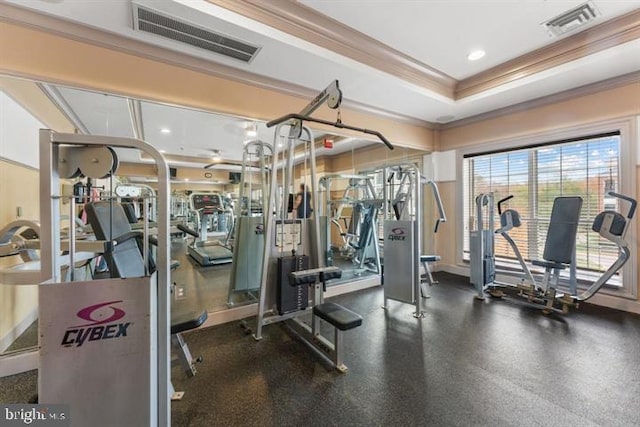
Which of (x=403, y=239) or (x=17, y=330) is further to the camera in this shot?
(x=403, y=239)

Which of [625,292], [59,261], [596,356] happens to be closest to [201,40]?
[59,261]

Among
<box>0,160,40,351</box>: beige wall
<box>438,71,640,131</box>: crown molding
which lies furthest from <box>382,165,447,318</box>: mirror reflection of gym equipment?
<box>0,160,40,351</box>: beige wall

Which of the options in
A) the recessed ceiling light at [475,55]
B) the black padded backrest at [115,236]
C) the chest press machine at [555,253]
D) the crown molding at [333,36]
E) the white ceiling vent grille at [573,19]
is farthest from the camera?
the recessed ceiling light at [475,55]

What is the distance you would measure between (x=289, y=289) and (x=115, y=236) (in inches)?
58.3

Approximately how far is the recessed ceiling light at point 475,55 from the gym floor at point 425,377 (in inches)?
124

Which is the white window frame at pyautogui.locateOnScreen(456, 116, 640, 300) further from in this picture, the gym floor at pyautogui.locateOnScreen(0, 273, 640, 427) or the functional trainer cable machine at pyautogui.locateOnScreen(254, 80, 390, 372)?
the functional trainer cable machine at pyautogui.locateOnScreen(254, 80, 390, 372)

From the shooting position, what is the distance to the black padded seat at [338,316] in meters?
2.01

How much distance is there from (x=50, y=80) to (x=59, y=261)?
6.41 feet

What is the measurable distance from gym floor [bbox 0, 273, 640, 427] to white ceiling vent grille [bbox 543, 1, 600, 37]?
3127 millimetres

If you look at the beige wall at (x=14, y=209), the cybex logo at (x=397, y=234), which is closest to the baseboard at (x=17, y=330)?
the beige wall at (x=14, y=209)

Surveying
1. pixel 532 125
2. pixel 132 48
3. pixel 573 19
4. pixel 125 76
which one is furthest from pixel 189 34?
pixel 532 125

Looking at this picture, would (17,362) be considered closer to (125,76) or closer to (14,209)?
(14,209)

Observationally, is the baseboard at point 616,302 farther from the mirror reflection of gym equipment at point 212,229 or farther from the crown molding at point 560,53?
the mirror reflection of gym equipment at point 212,229

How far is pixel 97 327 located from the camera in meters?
1.14
